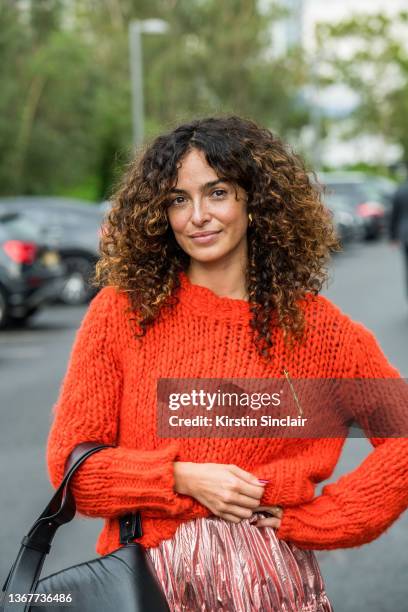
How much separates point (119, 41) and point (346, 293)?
33.2 metres

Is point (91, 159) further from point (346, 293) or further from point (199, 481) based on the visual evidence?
point (199, 481)

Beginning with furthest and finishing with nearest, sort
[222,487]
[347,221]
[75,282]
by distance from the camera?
1. [347,221]
2. [75,282]
3. [222,487]

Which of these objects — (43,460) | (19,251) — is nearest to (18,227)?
(19,251)

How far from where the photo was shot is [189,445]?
220cm

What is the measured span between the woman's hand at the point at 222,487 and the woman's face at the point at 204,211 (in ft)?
1.50

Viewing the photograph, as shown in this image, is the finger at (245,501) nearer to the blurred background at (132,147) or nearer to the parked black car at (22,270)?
the blurred background at (132,147)

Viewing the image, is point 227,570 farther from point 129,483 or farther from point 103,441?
point 103,441

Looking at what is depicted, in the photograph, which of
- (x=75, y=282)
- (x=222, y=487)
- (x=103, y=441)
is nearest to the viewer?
(x=222, y=487)

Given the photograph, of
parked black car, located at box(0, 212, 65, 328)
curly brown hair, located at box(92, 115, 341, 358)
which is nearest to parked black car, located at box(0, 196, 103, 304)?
Answer: parked black car, located at box(0, 212, 65, 328)

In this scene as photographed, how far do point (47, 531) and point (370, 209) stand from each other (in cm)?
3059

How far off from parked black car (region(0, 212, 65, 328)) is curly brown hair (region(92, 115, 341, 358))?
1138 centimetres

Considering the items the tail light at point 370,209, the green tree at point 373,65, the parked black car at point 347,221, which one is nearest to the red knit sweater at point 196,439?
the parked black car at point 347,221

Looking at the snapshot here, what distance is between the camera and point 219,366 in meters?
2.24

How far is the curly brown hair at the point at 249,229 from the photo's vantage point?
227 centimetres
